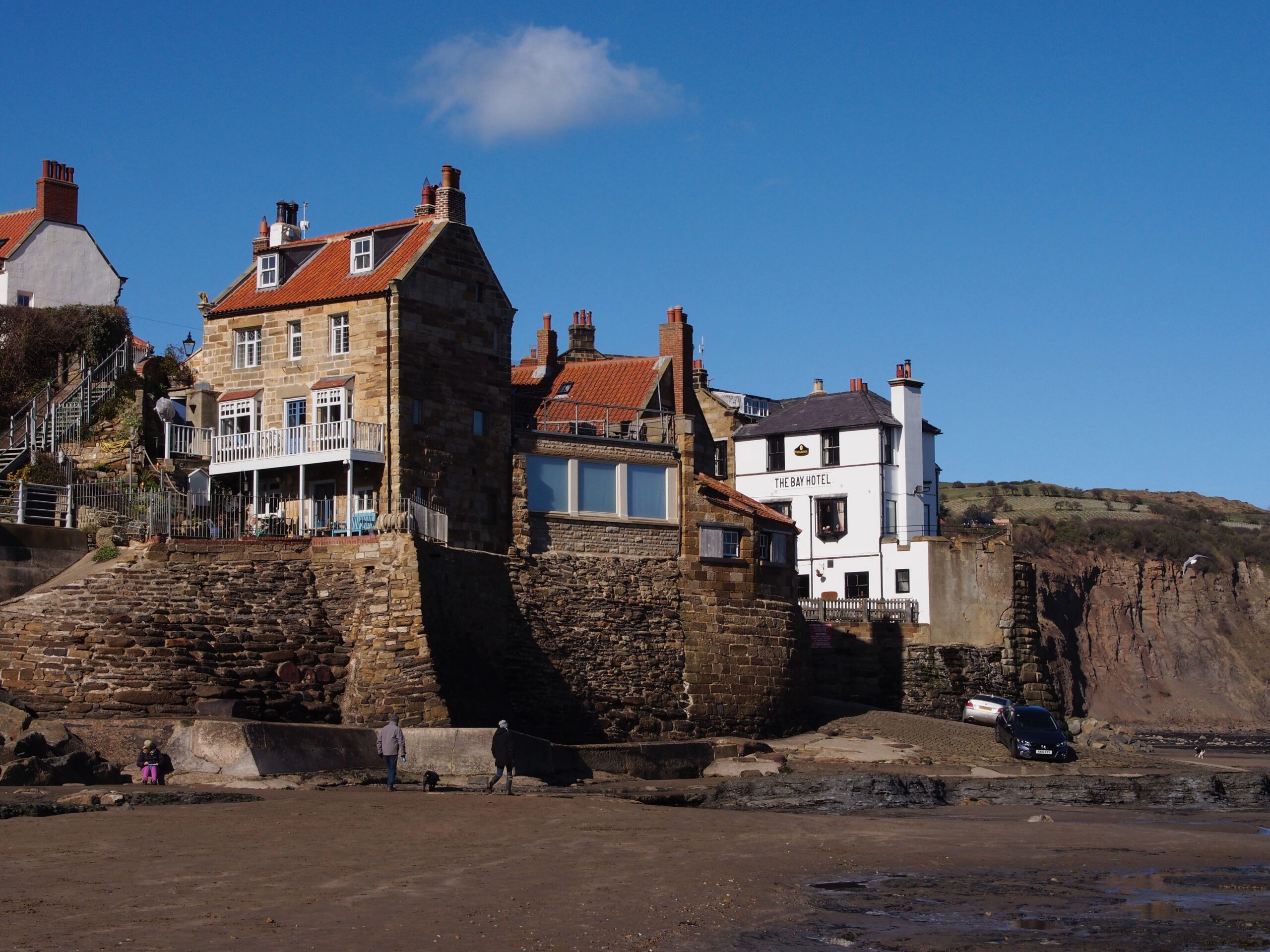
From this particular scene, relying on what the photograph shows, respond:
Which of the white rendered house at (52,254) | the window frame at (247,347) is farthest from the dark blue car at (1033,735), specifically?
the white rendered house at (52,254)

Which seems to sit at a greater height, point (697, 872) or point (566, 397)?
point (566, 397)

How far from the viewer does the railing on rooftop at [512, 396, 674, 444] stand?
4181cm

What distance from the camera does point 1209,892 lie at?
60.4ft

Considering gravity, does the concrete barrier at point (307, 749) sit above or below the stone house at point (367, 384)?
below

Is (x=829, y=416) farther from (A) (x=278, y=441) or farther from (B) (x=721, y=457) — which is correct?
(A) (x=278, y=441)

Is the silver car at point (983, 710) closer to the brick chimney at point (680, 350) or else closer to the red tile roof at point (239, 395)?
the brick chimney at point (680, 350)

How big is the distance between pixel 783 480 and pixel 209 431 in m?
22.9

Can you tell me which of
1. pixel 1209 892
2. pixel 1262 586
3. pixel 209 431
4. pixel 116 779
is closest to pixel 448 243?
pixel 209 431

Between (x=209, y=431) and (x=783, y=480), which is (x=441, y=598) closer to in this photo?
(x=209, y=431)

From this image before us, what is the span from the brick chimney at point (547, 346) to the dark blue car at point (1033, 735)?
58.8ft

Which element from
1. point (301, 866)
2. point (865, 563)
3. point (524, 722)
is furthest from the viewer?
point (865, 563)

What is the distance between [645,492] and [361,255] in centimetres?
900

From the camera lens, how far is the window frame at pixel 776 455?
54.0 metres

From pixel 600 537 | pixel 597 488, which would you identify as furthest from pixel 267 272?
pixel 600 537
